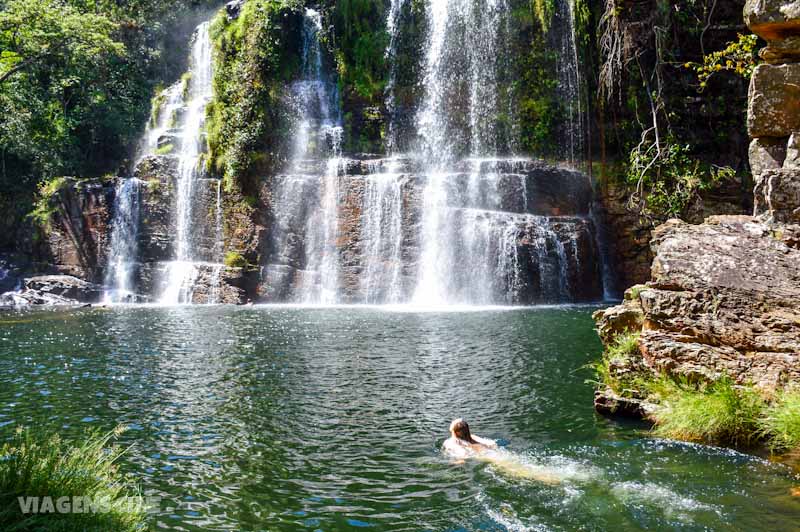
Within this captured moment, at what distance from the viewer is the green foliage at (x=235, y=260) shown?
Answer: 87.6 feet

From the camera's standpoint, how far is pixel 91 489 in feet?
16.0

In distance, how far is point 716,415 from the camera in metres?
7.34

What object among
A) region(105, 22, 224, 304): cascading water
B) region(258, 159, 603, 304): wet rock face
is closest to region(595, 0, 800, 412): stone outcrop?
region(258, 159, 603, 304): wet rock face

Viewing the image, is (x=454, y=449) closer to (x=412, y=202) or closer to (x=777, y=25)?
(x=777, y=25)

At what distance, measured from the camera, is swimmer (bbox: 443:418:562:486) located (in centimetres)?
679

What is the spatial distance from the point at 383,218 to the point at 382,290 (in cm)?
295

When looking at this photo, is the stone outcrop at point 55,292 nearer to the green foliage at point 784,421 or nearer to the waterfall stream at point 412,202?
the waterfall stream at point 412,202

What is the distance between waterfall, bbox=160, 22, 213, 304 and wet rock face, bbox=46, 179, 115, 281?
345 centimetres

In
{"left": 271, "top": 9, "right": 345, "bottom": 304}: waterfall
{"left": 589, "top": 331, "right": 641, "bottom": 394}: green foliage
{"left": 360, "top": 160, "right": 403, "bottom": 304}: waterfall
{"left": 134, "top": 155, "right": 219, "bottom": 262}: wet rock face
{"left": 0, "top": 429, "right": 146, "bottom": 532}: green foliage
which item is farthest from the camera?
{"left": 134, "top": 155, "right": 219, "bottom": 262}: wet rock face

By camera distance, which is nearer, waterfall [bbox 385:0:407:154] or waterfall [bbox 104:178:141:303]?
waterfall [bbox 385:0:407:154]

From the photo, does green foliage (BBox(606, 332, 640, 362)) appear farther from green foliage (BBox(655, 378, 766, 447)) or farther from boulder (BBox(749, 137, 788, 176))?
boulder (BBox(749, 137, 788, 176))

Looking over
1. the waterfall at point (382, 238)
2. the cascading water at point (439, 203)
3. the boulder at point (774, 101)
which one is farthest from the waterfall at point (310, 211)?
the boulder at point (774, 101)

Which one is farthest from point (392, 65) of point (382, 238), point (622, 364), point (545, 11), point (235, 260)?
point (622, 364)

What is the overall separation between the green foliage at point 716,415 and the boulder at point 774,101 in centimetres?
339
